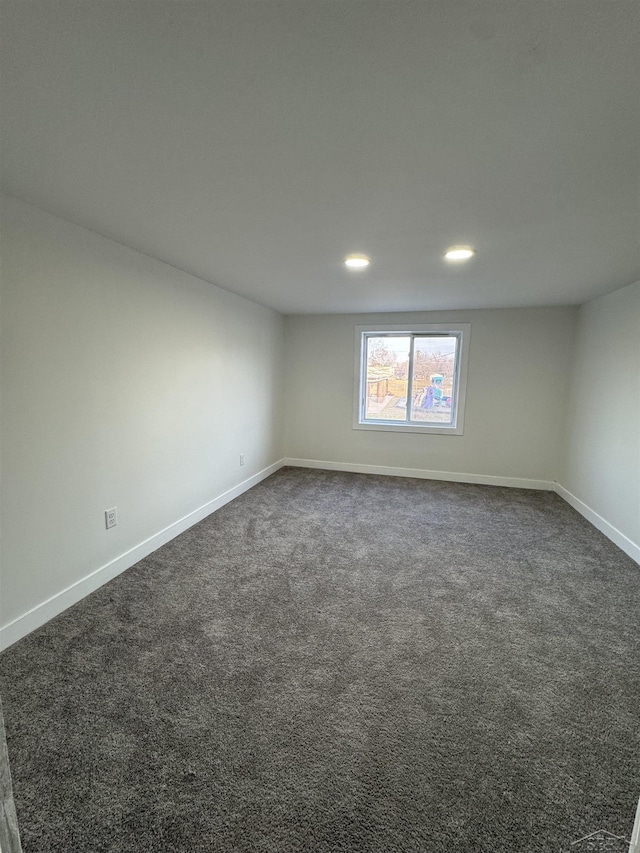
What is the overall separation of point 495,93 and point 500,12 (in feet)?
0.79

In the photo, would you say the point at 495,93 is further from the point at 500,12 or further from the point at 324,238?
the point at 324,238

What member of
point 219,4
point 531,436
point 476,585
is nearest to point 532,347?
point 531,436

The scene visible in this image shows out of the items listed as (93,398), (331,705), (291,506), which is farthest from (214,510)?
(331,705)

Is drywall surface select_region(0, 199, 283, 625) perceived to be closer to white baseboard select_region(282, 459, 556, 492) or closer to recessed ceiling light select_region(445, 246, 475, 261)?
→ white baseboard select_region(282, 459, 556, 492)

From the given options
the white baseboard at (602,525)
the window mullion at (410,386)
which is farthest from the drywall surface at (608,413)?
the window mullion at (410,386)

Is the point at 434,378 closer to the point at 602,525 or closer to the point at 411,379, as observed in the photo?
the point at 411,379

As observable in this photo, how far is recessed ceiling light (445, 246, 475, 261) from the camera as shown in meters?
2.24

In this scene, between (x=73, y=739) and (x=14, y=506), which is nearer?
(x=73, y=739)

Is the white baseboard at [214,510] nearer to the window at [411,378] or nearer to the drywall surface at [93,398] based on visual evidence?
the drywall surface at [93,398]

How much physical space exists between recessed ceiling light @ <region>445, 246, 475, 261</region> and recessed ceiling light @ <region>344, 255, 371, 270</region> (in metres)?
0.53

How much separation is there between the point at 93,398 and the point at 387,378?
3571 millimetres

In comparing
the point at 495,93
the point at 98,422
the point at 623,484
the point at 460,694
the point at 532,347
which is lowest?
the point at 460,694

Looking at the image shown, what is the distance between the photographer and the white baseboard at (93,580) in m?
1.82

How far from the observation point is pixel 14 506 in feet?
5.82
